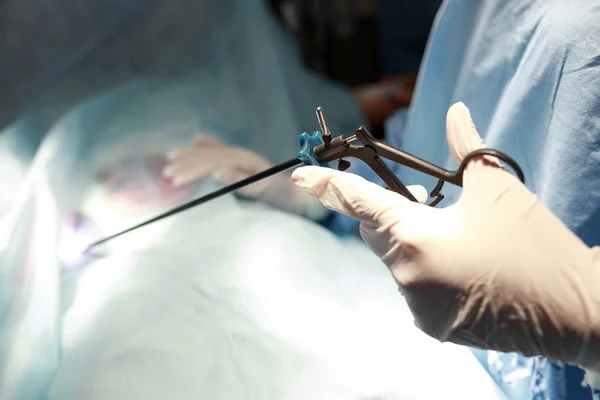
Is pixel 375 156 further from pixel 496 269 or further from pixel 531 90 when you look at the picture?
pixel 531 90

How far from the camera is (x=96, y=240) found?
113 cm

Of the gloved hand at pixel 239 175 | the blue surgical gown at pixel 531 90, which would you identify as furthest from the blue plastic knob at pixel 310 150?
the gloved hand at pixel 239 175

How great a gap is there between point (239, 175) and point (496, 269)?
0.78m

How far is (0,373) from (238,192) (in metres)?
0.63

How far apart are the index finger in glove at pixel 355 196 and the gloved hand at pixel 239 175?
55cm

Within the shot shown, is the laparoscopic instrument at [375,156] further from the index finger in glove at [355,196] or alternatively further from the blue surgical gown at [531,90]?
the blue surgical gown at [531,90]

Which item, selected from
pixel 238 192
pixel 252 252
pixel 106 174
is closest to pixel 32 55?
pixel 106 174

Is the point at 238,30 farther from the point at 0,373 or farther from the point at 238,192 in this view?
the point at 0,373

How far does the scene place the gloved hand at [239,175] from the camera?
4.13 ft

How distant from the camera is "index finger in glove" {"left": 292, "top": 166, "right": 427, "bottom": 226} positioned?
2.10 ft

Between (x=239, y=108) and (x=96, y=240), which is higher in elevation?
(x=239, y=108)

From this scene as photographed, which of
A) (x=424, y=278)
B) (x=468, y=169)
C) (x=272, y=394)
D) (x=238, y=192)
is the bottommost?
(x=272, y=394)

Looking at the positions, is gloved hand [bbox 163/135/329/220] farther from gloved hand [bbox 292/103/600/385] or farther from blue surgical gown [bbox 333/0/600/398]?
gloved hand [bbox 292/103/600/385]

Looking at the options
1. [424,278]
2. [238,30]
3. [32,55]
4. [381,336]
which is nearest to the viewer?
[424,278]
